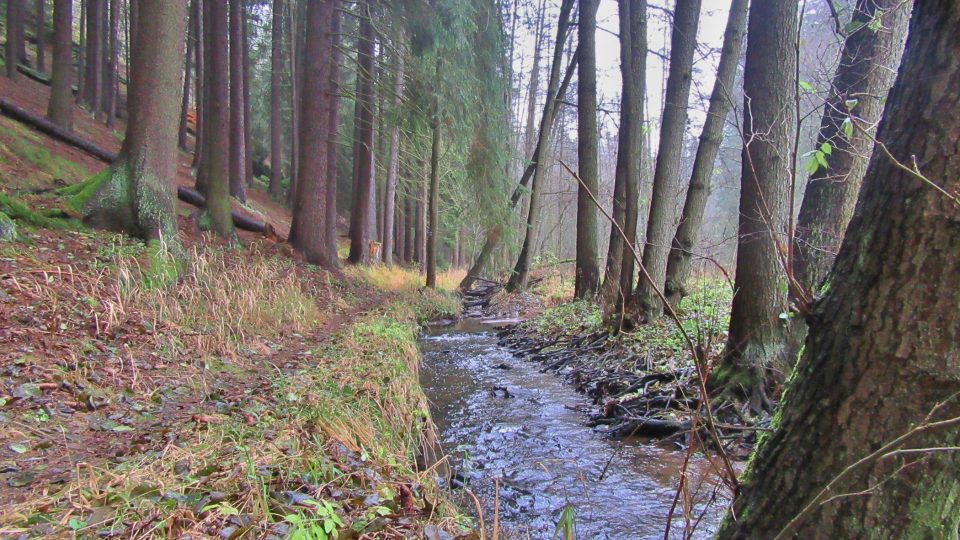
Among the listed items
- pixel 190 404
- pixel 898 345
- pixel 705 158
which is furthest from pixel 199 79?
pixel 898 345

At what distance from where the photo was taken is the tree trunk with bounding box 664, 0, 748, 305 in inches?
254

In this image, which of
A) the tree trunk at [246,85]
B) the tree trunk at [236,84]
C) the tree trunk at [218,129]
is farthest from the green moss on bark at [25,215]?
the tree trunk at [246,85]

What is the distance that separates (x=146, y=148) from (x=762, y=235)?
23.9 ft

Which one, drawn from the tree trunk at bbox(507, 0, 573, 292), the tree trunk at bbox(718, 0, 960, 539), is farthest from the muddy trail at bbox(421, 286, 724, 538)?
the tree trunk at bbox(507, 0, 573, 292)

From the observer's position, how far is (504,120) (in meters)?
13.4

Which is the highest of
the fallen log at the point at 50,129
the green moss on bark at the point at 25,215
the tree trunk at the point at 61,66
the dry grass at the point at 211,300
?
the tree trunk at the point at 61,66

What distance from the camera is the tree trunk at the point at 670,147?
7078 millimetres

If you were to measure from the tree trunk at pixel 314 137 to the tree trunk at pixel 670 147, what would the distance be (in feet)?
22.7

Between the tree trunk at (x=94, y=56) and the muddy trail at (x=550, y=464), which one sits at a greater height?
the tree trunk at (x=94, y=56)

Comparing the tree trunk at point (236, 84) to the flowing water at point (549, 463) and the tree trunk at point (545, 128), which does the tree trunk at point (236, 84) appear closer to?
the tree trunk at point (545, 128)

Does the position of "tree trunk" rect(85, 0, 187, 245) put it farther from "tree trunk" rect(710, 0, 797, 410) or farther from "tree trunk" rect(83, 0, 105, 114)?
"tree trunk" rect(83, 0, 105, 114)

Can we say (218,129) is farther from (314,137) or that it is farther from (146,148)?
(146,148)

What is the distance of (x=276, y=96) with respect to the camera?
19.9m

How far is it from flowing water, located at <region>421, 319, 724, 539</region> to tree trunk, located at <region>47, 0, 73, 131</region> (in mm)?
12155
